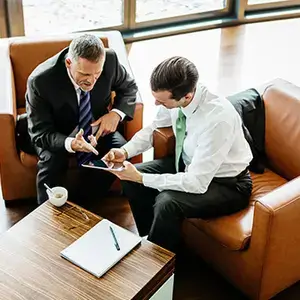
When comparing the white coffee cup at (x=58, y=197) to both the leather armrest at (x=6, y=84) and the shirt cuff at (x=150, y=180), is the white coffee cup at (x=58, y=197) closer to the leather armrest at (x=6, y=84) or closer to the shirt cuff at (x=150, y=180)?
the shirt cuff at (x=150, y=180)

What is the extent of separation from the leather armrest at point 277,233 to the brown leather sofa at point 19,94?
101 cm

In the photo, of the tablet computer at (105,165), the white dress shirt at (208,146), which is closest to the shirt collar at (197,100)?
the white dress shirt at (208,146)

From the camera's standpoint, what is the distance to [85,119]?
3010mm

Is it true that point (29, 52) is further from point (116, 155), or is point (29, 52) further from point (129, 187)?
point (129, 187)

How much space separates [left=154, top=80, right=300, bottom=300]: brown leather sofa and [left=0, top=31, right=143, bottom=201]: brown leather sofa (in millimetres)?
687

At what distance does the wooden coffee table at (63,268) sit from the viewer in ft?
7.19

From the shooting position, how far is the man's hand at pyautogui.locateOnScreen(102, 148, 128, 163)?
2826 mm

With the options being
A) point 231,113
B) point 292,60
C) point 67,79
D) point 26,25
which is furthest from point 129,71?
point 292,60

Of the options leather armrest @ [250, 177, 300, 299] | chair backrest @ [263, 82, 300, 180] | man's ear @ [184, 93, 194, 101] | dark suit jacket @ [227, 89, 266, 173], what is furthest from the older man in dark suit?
leather armrest @ [250, 177, 300, 299]

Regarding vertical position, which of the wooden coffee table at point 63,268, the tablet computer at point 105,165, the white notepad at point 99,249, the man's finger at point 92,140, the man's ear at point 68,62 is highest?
the man's ear at point 68,62

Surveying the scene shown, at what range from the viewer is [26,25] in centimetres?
451

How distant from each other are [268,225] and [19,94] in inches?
Result: 66.6

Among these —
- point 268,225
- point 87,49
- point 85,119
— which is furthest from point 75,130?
point 268,225

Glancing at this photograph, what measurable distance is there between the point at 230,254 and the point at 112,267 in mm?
627
